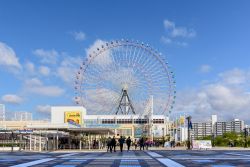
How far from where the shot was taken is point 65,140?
241ft

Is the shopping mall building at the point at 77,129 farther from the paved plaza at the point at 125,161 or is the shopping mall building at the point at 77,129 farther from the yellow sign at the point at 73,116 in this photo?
the paved plaza at the point at 125,161

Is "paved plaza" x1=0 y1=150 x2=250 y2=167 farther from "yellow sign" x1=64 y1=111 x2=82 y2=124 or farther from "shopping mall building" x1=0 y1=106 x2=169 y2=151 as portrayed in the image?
"yellow sign" x1=64 y1=111 x2=82 y2=124

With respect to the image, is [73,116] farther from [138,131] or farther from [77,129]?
[77,129]

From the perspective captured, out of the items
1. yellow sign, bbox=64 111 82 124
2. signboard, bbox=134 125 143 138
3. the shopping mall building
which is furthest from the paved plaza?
signboard, bbox=134 125 143 138

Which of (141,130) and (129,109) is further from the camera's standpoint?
(141,130)

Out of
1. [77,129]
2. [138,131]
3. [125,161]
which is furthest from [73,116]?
[125,161]

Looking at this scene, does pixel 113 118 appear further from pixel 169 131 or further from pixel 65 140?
pixel 65 140

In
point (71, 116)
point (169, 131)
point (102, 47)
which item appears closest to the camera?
point (102, 47)

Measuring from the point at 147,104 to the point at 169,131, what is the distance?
1547 inches

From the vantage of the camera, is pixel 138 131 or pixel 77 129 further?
pixel 138 131

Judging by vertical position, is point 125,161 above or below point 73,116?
below

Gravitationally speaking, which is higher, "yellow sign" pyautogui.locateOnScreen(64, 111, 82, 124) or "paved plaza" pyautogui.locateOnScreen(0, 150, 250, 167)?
"yellow sign" pyautogui.locateOnScreen(64, 111, 82, 124)

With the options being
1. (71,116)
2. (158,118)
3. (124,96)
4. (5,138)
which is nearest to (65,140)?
(5,138)

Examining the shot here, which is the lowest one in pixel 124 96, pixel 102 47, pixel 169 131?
pixel 169 131
